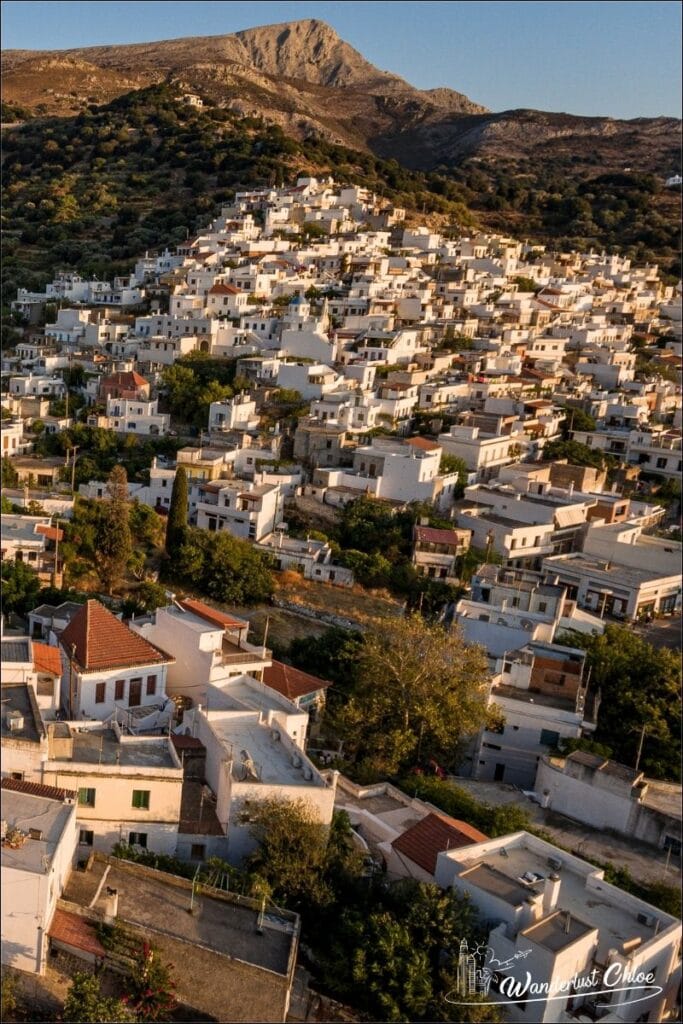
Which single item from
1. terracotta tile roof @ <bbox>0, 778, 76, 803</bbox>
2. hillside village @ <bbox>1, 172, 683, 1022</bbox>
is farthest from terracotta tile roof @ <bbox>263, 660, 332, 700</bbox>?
terracotta tile roof @ <bbox>0, 778, 76, 803</bbox>

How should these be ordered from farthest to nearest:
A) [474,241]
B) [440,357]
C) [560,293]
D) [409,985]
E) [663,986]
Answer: [474,241]
[560,293]
[440,357]
[663,986]
[409,985]

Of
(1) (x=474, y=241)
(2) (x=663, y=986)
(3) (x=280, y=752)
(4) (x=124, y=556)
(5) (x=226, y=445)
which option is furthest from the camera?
(1) (x=474, y=241)

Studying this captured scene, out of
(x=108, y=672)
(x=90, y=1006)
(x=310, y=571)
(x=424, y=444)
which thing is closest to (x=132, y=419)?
(x=424, y=444)

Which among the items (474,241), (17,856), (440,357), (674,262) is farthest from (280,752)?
(674,262)

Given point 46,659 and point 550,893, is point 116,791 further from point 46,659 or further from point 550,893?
point 550,893

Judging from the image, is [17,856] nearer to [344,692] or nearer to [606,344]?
[344,692]

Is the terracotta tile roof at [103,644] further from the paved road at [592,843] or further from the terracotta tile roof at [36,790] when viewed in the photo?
the paved road at [592,843]

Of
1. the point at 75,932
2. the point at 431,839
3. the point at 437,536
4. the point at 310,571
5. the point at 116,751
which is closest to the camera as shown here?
the point at 75,932

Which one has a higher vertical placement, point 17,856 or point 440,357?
point 440,357
